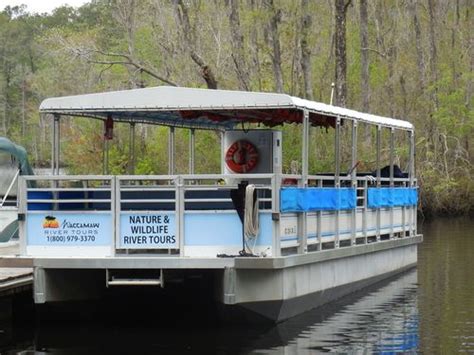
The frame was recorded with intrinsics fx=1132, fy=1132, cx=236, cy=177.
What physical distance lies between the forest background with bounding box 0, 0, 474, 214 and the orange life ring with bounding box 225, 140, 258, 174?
13193mm

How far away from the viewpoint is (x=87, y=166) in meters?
37.2

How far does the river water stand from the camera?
13.3 metres

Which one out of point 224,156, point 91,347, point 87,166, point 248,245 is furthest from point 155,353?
point 87,166

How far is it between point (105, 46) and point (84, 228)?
51881mm

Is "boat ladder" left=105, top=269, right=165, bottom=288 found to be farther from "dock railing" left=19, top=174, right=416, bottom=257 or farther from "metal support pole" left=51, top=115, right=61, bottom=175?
"metal support pole" left=51, top=115, right=61, bottom=175

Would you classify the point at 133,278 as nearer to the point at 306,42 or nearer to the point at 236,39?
the point at 306,42

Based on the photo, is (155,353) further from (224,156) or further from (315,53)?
(315,53)

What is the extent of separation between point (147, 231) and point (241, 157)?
376cm

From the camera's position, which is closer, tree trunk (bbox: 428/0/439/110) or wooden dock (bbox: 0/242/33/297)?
wooden dock (bbox: 0/242/33/297)

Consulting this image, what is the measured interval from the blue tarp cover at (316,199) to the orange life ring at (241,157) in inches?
61.8

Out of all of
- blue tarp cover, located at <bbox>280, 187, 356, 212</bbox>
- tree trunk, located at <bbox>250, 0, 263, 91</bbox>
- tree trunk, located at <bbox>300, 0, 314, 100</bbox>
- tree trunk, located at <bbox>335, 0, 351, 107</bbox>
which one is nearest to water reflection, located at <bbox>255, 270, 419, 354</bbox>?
→ blue tarp cover, located at <bbox>280, 187, 356, 212</bbox>

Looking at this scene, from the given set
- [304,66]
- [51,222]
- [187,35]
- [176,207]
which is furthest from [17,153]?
[304,66]

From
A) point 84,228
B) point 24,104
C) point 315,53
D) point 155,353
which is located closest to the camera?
point 155,353

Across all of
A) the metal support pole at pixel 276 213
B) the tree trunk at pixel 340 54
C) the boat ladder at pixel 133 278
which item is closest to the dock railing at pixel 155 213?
the metal support pole at pixel 276 213
